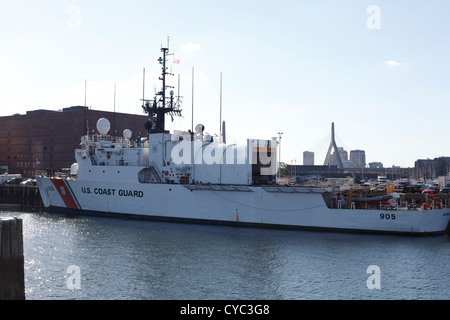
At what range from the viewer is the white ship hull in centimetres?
2491

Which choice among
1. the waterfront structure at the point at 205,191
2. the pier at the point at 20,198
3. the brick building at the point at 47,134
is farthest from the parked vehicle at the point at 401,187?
the brick building at the point at 47,134

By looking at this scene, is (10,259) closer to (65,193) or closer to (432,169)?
(65,193)

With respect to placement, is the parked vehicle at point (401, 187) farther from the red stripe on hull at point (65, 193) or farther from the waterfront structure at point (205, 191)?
the red stripe on hull at point (65, 193)

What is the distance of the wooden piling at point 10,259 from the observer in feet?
38.0

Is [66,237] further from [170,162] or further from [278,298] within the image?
[278,298]

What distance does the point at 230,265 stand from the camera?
18.5m

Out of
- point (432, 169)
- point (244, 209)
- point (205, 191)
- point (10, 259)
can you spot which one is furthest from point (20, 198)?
point (432, 169)

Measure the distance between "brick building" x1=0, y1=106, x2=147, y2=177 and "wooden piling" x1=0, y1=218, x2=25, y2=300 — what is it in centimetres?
5517

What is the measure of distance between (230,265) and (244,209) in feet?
32.0

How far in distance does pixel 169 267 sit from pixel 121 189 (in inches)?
601

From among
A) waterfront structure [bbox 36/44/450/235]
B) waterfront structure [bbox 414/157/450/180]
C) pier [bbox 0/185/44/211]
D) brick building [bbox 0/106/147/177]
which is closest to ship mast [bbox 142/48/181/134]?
waterfront structure [bbox 36/44/450/235]

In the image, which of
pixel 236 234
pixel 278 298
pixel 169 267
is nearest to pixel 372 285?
pixel 278 298

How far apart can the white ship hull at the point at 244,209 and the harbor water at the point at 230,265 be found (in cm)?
87

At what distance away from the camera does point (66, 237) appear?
24.9 m
